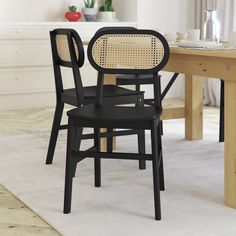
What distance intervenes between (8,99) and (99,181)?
2.83 m

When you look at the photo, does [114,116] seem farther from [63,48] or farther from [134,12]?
[134,12]

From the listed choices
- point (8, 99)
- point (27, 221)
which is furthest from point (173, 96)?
point (27, 221)

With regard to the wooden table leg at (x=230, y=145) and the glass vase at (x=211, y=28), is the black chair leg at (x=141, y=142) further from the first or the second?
the wooden table leg at (x=230, y=145)

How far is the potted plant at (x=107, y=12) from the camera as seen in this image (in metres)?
6.21

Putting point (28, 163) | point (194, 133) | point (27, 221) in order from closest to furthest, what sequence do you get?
1. point (27, 221)
2. point (28, 163)
3. point (194, 133)

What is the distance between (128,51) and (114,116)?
37 centimetres

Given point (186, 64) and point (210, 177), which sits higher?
point (186, 64)

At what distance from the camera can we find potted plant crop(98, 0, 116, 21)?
244 inches

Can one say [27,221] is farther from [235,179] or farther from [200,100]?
[200,100]

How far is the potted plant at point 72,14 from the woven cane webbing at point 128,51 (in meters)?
3.32

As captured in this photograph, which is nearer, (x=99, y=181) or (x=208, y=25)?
(x=99, y=181)

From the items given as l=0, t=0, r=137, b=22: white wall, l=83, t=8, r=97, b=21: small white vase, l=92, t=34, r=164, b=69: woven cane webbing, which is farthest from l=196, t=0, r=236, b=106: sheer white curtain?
l=92, t=34, r=164, b=69: woven cane webbing

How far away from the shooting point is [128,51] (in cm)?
287

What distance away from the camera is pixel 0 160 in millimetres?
3715
